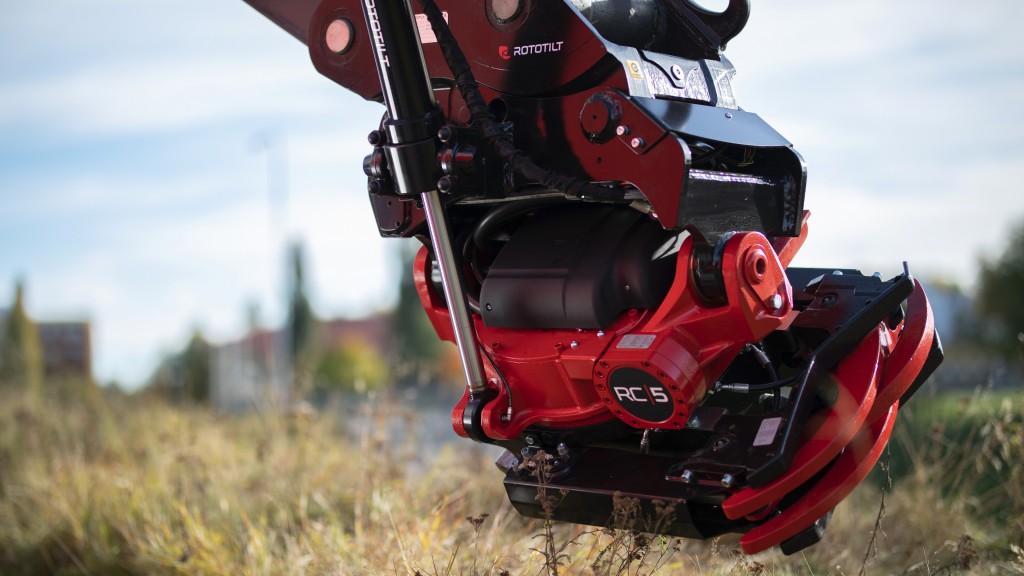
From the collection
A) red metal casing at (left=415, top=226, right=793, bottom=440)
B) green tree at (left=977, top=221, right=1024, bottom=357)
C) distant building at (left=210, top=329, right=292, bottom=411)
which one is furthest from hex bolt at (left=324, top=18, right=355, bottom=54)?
green tree at (left=977, top=221, right=1024, bottom=357)

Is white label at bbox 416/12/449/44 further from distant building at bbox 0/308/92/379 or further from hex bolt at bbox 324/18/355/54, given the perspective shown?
distant building at bbox 0/308/92/379

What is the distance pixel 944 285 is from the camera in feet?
73.0

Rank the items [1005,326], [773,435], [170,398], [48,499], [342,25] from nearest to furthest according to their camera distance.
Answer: [773,435] → [342,25] → [48,499] → [170,398] → [1005,326]

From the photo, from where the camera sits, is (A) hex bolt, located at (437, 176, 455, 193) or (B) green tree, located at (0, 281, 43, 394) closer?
(A) hex bolt, located at (437, 176, 455, 193)

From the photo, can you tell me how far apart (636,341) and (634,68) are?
2.87 feet

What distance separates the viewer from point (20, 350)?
12500mm

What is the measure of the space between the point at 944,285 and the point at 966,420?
1678cm

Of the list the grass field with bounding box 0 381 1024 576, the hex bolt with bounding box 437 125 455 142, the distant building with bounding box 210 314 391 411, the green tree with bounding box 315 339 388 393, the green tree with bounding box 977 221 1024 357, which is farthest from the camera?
the green tree with bounding box 315 339 388 393

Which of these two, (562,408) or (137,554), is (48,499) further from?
(562,408)

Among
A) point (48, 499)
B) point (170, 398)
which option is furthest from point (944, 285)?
point (48, 499)

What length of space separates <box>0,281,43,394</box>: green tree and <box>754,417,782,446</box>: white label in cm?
952

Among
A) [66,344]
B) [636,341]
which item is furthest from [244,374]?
[636,341]

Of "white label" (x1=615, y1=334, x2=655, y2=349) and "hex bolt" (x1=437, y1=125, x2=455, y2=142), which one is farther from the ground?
"hex bolt" (x1=437, y1=125, x2=455, y2=142)

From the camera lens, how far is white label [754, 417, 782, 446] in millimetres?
3246
